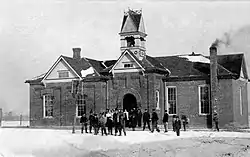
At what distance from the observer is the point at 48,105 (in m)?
45.6

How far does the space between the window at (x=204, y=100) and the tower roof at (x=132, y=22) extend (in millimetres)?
7344

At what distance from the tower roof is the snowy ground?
14.6 metres

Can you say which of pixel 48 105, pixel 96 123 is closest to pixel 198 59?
pixel 48 105

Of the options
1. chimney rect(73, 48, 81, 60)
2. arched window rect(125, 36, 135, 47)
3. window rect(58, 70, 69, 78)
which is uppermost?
arched window rect(125, 36, 135, 47)

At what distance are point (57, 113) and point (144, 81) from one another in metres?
8.56

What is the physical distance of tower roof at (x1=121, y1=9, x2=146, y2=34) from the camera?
1716 inches

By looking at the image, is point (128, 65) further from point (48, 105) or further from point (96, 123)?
point (96, 123)

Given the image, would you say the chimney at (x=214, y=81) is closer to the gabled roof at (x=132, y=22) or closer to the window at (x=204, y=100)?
the window at (x=204, y=100)

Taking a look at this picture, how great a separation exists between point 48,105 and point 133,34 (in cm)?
979

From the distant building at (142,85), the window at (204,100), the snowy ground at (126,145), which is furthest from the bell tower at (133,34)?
the snowy ground at (126,145)

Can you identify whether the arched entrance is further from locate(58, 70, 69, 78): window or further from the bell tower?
locate(58, 70, 69, 78): window

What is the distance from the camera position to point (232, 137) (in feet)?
97.8

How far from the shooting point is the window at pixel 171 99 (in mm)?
42188

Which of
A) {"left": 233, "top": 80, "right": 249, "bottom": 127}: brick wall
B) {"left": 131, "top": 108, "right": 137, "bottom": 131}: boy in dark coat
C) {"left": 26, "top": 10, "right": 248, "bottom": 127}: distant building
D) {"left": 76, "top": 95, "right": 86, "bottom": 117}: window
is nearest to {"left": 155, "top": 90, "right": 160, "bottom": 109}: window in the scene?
{"left": 26, "top": 10, "right": 248, "bottom": 127}: distant building
